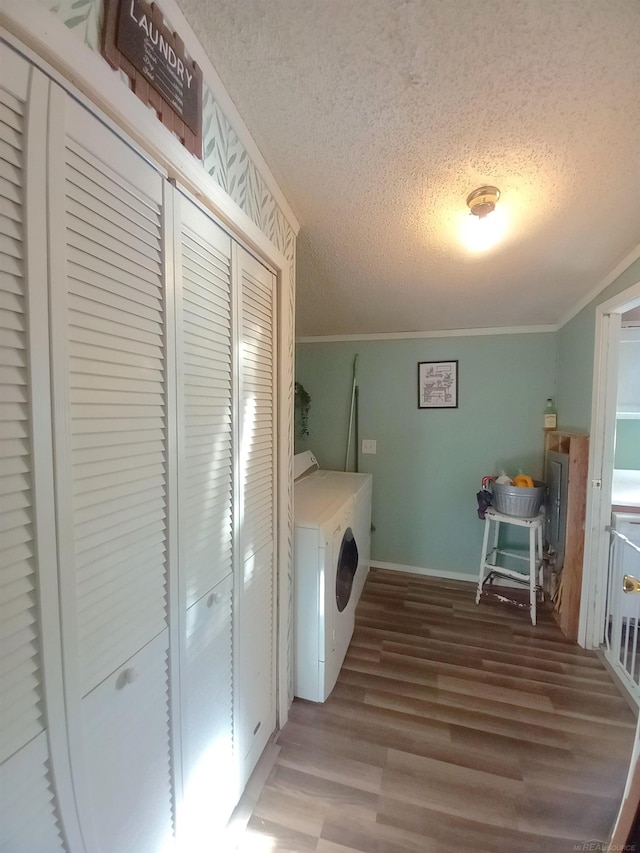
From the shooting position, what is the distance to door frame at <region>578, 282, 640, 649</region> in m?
1.90

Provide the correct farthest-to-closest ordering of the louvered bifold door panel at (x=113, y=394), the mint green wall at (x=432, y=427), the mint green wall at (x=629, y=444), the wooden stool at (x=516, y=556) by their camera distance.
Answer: the mint green wall at (x=432, y=427)
the mint green wall at (x=629, y=444)
the wooden stool at (x=516, y=556)
the louvered bifold door panel at (x=113, y=394)

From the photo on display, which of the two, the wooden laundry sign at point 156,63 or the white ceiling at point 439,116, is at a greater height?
the white ceiling at point 439,116

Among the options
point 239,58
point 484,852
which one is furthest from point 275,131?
point 484,852

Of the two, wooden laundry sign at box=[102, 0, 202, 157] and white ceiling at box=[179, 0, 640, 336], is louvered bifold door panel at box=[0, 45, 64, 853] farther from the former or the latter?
white ceiling at box=[179, 0, 640, 336]

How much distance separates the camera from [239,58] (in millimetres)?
789

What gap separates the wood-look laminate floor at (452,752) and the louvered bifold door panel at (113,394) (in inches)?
43.4

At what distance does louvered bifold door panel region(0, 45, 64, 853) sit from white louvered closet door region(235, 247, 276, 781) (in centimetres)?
62

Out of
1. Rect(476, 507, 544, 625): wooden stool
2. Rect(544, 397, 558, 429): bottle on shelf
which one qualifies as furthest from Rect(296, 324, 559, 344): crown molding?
Rect(476, 507, 544, 625): wooden stool

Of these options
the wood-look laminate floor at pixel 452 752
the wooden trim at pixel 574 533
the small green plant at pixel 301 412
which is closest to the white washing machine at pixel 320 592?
the wood-look laminate floor at pixel 452 752

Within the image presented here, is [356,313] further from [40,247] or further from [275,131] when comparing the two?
[40,247]

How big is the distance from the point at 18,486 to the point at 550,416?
3187 millimetres

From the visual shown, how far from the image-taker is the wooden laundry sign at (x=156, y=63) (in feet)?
1.94

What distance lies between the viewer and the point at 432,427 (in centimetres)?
295

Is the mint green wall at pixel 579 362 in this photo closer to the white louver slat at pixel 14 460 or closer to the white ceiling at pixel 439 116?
the white ceiling at pixel 439 116
